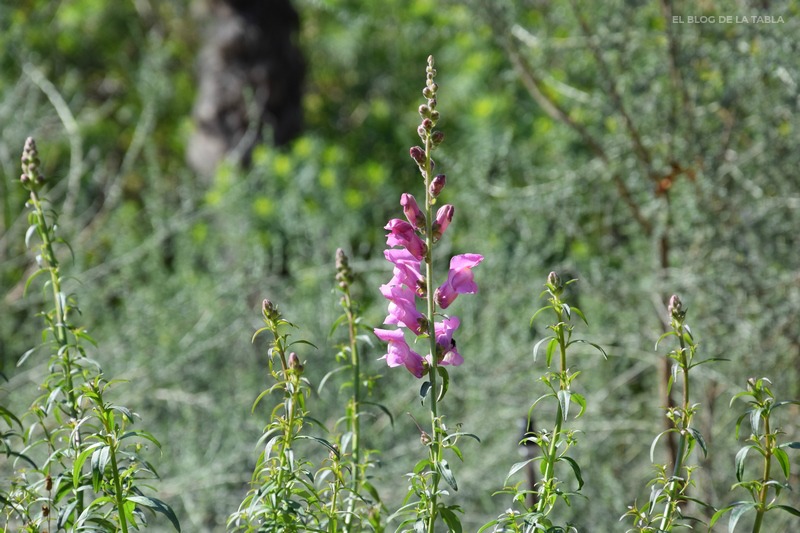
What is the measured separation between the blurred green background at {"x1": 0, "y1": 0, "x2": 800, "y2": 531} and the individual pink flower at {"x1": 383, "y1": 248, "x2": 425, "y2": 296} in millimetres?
1105

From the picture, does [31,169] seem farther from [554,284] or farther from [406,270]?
[554,284]

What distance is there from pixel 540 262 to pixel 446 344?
88.7 inches

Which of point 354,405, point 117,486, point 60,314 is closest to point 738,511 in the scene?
point 354,405

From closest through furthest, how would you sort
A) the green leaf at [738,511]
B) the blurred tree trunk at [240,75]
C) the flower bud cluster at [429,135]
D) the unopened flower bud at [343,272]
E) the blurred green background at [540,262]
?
the green leaf at [738,511] → the flower bud cluster at [429,135] → the unopened flower bud at [343,272] → the blurred green background at [540,262] → the blurred tree trunk at [240,75]

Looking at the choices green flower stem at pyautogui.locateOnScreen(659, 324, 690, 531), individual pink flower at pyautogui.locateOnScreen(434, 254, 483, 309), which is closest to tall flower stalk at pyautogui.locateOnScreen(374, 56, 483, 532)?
individual pink flower at pyautogui.locateOnScreen(434, 254, 483, 309)

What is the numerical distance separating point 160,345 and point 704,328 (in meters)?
1.69

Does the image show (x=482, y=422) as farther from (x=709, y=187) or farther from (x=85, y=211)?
(x=85, y=211)

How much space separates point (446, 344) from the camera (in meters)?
1.19

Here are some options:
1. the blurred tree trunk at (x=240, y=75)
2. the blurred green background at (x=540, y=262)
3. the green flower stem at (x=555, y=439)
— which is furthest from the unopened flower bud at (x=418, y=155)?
the blurred tree trunk at (x=240, y=75)

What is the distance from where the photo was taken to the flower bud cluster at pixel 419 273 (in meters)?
1.18

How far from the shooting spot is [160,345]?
10.8 ft

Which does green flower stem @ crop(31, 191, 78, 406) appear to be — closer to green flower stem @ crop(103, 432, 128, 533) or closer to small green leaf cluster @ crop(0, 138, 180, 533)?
small green leaf cluster @ crop(0, 138, 180, 533)

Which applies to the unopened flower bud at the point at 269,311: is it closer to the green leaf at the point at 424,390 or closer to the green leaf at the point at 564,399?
the green leaf at the point at 424,390

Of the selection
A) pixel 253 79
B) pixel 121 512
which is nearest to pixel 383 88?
pixel 253 79
